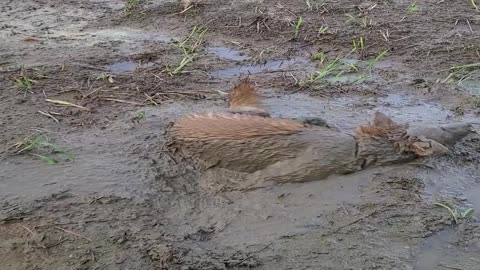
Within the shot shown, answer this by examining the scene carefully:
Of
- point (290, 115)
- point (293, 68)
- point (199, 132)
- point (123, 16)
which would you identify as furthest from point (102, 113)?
point (123, 16)

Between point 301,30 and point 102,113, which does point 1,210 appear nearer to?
point 102,113

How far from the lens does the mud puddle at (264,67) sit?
5.80 metres

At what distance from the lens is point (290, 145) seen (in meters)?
4.23

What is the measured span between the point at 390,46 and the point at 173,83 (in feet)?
6.67

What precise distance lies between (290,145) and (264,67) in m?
1.84

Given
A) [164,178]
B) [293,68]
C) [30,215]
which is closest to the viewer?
[30,215]

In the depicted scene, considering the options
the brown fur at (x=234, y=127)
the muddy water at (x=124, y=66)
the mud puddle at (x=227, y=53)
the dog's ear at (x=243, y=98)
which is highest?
the brown fur at (x=234, y=127)

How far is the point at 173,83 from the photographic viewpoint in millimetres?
5527

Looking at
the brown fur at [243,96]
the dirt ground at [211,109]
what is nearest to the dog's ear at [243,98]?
the brown fur at [243,96]

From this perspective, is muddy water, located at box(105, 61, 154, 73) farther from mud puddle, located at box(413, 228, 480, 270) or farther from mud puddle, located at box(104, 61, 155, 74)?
mud puddle, located at box(413, 228, 480, 270)

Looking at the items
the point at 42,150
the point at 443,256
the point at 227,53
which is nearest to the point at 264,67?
the point at 227,53

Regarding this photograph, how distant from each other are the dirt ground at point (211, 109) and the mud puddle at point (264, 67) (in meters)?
0.02

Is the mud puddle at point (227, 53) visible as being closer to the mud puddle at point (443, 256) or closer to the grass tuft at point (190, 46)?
the grass tuft at point (190, 46)

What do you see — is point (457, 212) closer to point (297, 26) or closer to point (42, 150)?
point (42, 150)
